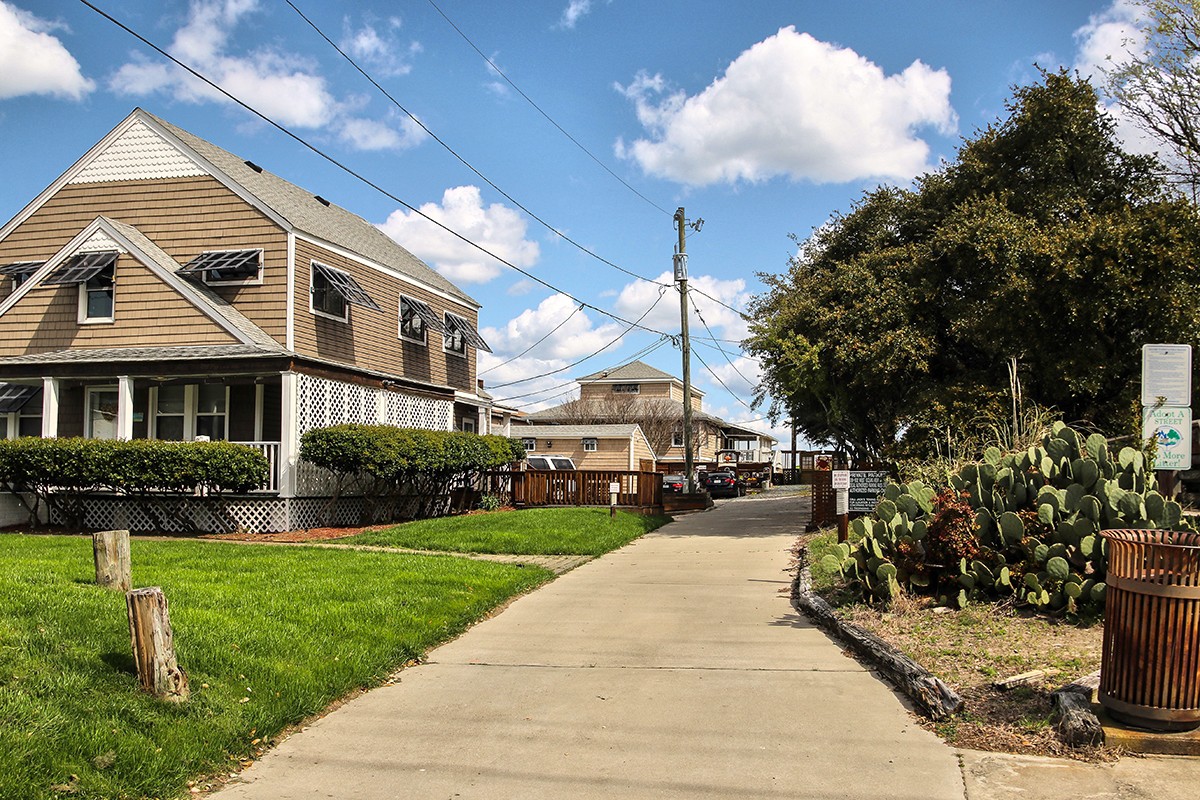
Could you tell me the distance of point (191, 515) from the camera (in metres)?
18.1

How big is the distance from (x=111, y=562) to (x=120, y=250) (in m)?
13.3

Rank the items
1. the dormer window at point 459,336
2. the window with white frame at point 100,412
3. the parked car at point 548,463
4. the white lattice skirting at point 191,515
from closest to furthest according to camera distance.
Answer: the white lattice skirting at point 191,515, the window with white frame at point 100,412, the dormer window at point 459,336, the parked car at point 548,463

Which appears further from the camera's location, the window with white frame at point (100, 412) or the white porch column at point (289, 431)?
the window with white frame at point (100, 412)

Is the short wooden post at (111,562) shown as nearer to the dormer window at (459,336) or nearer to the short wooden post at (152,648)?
the short wooden post at (152,648)

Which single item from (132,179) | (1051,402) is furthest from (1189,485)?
(132,179)

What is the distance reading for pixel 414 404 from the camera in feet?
75.7

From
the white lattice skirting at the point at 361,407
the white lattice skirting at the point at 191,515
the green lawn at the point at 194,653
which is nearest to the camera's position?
the green lawn at the point at 194,653

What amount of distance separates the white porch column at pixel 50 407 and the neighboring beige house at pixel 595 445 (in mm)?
28123

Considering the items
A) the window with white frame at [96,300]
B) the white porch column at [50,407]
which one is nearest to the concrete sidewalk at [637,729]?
the white porch column at [50,407]

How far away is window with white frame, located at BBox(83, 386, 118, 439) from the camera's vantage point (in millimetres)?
20578

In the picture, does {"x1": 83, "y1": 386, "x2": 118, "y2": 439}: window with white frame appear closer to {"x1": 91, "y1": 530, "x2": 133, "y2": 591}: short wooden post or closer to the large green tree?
{"x1": 91, "y1": 530, "x2": 133, "y2": 591}: short wooden post

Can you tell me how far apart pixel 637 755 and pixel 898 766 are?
1485 mm

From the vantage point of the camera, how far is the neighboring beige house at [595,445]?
155ft

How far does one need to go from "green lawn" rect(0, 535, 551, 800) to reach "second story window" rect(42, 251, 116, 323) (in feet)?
31.5
